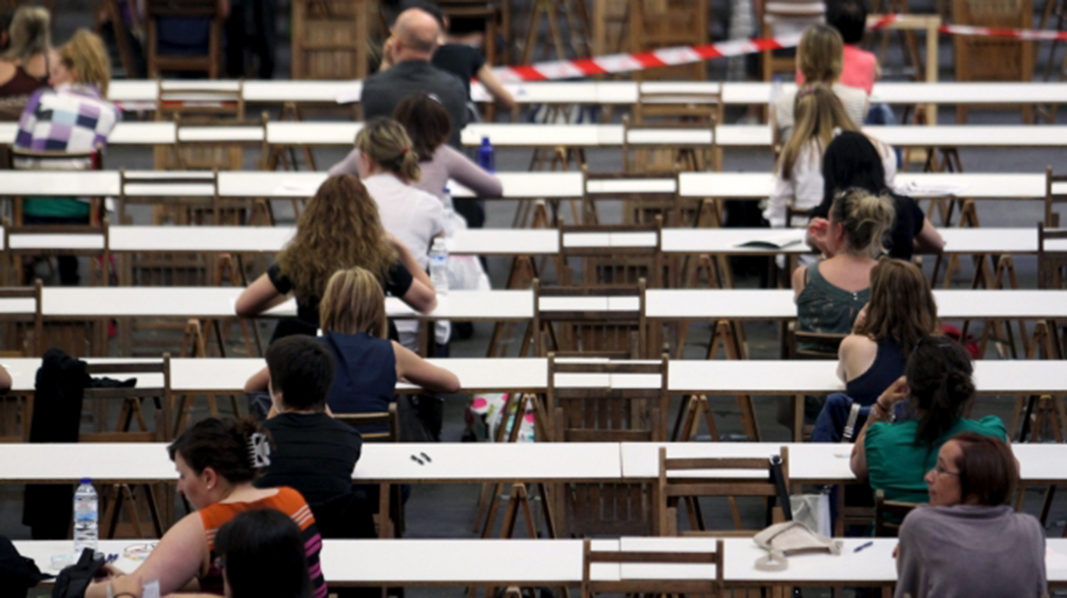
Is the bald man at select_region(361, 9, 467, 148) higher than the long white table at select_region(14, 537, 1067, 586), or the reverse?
the bald man at select_region(361, 9, 467, 148)

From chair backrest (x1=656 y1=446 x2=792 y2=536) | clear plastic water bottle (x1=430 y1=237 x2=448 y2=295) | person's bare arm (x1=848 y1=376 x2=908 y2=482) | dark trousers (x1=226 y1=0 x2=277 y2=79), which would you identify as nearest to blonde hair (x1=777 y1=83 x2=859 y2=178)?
clear plastic water bottle (x1=430 y1=237 x2=448 y2=295)

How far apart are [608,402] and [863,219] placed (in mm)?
1174

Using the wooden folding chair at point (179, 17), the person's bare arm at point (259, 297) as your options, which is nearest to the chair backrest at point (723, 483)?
the person's bare arm at point (259, 297)

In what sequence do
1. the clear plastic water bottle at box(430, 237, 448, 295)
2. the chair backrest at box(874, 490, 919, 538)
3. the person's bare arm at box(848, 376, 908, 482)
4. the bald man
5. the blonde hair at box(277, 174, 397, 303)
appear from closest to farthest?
the chair backrest at box(874, 490, 919, 538)
the person's bare arm at box(848, 376, 908, 482)
the blonde hair at box(277, 174, 397, 303)
the clear plastic water bottle at box(430, 237, 448, 295)
the bald man

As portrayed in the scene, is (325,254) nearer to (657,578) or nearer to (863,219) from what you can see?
(863,219)

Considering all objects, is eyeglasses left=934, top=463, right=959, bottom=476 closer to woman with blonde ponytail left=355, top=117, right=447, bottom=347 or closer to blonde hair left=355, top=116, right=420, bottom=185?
woman with blonde ponytail left=355, top=117, right=447, bottom=347

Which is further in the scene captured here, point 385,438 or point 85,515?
point 385,438

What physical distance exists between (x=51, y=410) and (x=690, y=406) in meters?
2.15

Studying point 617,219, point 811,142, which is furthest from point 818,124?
point 617,219

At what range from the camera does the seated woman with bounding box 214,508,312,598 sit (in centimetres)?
316

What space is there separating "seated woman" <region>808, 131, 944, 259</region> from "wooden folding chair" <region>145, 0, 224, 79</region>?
6.62 m

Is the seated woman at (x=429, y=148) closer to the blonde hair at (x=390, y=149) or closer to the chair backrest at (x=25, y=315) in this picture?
the blonde hair at (x=390, y=149)

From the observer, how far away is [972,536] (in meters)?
3.57

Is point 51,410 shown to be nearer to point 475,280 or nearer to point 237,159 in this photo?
point 475,280
